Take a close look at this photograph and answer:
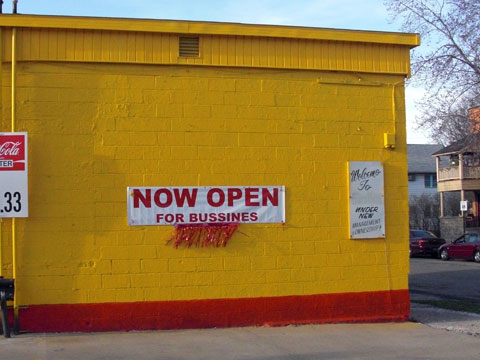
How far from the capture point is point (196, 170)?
10438 millimetres

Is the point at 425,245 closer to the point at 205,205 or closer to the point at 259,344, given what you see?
the point at 205,205

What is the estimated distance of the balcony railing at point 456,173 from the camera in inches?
1692

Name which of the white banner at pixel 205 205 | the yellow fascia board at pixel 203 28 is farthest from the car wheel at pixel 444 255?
the white banner at pixel 205 205

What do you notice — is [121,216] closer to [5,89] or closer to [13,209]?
[13,209]

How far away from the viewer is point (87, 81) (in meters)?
10.2

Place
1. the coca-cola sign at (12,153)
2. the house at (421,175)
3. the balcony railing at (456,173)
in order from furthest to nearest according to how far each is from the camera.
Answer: the house at (421,175), the balcony railing at (456,173), the coca-cola sign at (12,153)

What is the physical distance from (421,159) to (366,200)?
54.1 metres

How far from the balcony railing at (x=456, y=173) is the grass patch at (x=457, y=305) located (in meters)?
29.1

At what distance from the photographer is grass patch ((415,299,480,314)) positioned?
13352 millimetres

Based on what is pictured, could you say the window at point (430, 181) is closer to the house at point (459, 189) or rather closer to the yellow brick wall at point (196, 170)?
the house at point (459, 189)

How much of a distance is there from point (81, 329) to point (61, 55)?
165 inches

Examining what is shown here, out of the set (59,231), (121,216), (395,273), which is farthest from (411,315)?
(59,231)

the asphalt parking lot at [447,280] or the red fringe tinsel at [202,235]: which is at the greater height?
the red fringe tinsel at [202,235]

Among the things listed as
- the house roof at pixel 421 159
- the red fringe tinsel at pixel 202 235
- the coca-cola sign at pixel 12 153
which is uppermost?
the house roof at pixel 421 159
